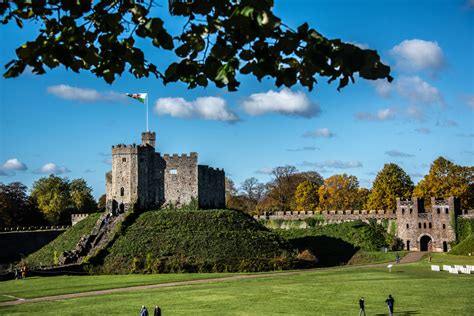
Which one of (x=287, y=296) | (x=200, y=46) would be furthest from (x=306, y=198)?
(x=200, y=46)

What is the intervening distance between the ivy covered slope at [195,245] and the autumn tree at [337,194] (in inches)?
1484

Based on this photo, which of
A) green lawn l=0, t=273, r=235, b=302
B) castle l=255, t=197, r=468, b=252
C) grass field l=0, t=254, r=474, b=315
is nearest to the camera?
grass field l=0, t=254, r=474, b=315

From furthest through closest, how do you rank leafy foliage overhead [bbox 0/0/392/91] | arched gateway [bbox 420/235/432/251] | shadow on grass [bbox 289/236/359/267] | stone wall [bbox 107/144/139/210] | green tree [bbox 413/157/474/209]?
1. green tree [bbox 413/157/474/209]
2. arched gateway [bbox 420/235/432/251]
3. shadow on grass [bbox 289/236/359/267]
4. stone wall [bbox 107/144/139/210]
5. leafy foliage overhead [bbox 0/0/392/91]

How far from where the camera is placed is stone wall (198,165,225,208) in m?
69.8

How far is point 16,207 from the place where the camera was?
9650 centimetres

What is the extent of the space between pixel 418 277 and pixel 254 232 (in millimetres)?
20986

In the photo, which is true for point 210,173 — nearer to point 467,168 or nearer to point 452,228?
point 452,228

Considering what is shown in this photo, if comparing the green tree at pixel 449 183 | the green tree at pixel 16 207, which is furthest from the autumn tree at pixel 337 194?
the green tree at pixel 16 207

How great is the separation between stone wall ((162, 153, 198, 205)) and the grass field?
20.3 metres

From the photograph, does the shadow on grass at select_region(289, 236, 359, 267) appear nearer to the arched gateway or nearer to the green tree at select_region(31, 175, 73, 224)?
the arched gateway

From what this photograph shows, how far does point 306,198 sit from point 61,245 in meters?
47.6

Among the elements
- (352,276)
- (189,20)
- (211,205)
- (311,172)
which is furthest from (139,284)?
(311,172)

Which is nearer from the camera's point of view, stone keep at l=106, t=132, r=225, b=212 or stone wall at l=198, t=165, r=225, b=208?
stone keep at l=106, t=132, r=225, b=212

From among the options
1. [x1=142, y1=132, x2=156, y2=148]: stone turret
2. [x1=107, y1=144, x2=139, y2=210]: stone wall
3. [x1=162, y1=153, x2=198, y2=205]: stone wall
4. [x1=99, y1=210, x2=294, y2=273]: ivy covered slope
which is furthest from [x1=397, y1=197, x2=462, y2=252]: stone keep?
[x1=107, y1=144, x2=139, y2=210]: stone wall
